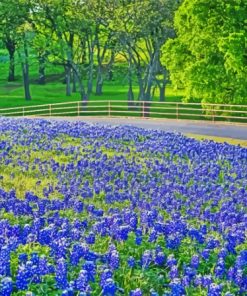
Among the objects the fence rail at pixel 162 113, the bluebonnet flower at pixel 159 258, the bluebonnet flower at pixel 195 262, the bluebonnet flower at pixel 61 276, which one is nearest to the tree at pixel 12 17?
the fence rail at pixel 162 113

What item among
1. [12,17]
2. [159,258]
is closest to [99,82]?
[12,17]

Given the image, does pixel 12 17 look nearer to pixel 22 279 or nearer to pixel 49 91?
A: pixel 49 91

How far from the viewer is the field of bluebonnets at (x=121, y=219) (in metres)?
6.35

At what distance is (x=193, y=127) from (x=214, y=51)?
293 inches

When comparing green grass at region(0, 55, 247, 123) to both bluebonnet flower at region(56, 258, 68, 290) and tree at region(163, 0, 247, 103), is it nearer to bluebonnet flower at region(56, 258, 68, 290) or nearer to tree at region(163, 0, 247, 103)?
tree at region(163, 0, 247, 103)

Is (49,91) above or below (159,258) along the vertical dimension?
below

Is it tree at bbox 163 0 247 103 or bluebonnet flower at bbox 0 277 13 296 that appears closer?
bluebonnet flower at bbox 0 277 13 296

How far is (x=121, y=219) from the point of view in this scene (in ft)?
28.2

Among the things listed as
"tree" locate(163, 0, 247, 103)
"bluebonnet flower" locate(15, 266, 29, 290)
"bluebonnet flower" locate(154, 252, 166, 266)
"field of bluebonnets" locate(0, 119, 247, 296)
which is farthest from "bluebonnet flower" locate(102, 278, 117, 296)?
"tree" locate(163, 0, 247, 103)

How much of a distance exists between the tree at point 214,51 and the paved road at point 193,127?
10.3ft

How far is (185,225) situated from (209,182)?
3.72 m

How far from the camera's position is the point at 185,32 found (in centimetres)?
4003

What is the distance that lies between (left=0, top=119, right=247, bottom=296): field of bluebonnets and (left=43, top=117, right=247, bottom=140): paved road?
40.9 ft

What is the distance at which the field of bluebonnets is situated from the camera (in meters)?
6.35
